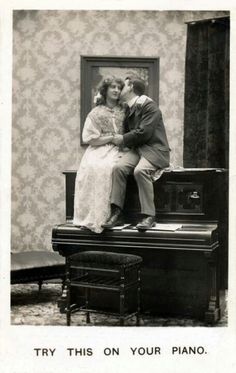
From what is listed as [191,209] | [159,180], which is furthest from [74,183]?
[191,209]

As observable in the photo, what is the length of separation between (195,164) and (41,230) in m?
1.35

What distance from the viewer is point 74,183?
12.3 ft

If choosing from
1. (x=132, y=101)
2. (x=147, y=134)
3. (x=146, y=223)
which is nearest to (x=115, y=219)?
(x=146, y=223)

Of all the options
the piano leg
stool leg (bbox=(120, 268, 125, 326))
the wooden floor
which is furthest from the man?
the wooden floor

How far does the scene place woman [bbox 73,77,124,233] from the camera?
3.51 metres

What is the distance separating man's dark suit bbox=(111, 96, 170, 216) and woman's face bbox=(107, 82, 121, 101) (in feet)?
0.47

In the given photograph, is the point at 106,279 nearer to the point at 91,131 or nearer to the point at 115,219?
the point at 115,219

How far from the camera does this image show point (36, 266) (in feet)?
12.9
